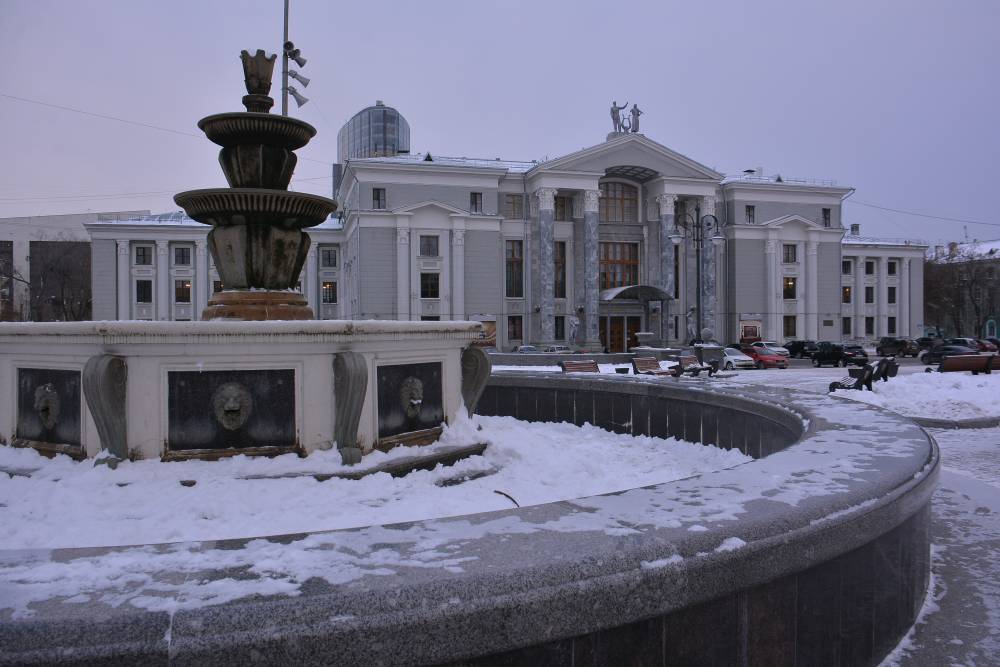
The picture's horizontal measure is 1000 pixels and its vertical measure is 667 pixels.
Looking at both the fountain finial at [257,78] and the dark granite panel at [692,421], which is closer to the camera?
the fountain finial at [257,78]

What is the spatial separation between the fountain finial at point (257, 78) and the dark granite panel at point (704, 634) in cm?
905

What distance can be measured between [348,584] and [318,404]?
174 inches

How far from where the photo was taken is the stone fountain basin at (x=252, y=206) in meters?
8.72

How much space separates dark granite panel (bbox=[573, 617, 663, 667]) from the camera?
2.63m

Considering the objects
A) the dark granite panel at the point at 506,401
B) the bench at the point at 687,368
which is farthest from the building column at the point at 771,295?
the dark granite panel at the point at 506,401

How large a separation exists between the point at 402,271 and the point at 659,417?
121 feet

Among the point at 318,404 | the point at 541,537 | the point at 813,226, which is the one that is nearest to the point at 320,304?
the point at 813,226

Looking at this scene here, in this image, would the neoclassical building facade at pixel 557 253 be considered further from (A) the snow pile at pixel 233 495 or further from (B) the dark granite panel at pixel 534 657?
(B) the dark granite panel at pixel 534 657

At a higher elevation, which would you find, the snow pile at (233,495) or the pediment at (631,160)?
the pediment at (631,160)

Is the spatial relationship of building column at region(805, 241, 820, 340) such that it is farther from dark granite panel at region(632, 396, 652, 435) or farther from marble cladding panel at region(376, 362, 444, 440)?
marble cladding panel at region(376, 362, 444, 440)

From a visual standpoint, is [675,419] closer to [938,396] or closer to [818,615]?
[938,396]

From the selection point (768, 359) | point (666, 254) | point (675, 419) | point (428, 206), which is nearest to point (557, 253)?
point (666, 254)

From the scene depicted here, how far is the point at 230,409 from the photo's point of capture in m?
6.47

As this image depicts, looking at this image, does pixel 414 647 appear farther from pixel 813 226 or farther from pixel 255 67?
pixel 813 226
